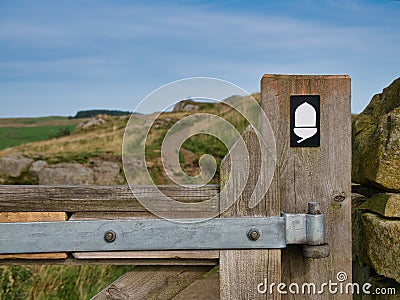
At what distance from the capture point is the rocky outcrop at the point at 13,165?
10.6m

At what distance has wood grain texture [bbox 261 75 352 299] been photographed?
1.76 metres

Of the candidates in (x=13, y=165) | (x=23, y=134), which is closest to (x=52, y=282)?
(x=13, y=165)

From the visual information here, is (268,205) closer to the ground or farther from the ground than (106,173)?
farther from the ground

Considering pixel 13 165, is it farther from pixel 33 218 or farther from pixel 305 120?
pixel 305 120

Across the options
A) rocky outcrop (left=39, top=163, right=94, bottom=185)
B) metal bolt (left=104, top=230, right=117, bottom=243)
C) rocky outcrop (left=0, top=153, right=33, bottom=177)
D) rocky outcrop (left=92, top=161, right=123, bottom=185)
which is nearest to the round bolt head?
metal bolt (left=104, top=230, right=117, bottom=243)

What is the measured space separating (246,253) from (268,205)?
183 mm

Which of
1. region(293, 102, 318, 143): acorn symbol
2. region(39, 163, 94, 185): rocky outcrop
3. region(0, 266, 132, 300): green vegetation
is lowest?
region(0, 266, 132, 300): green vegetation

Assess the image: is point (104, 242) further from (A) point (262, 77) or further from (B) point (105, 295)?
(A) point (262, 77)

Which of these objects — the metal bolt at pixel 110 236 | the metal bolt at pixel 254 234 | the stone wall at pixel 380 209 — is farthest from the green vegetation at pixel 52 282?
the metal bolt at pixel 254 234

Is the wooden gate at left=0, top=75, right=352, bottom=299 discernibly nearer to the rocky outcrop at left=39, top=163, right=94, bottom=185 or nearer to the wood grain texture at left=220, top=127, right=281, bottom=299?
the wood grain texture at left=220, top=127, right=281, bottom=299

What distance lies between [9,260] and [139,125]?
2.25 ft

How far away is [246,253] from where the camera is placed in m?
1.75

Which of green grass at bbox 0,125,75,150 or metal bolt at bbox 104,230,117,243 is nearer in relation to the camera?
metal bolt at bbox 104,230,117,243

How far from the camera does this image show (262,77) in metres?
1.77
